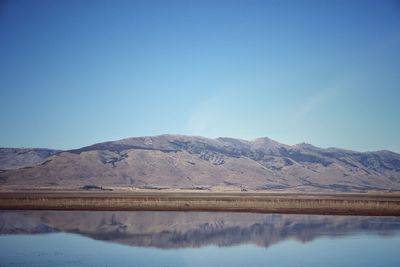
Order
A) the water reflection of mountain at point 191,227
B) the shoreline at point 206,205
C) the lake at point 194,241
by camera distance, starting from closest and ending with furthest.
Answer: the lake at point 194,241 → the water reflection of mountain at point 191,227 → the shoreline at point 206,205

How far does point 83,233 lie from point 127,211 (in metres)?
22.4

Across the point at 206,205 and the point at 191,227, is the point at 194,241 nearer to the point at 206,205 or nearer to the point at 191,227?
the point at 191,227

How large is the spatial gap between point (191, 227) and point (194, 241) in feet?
28.2

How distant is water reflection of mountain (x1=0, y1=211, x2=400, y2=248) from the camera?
3453 centimetres

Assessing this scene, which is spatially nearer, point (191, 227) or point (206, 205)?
point (191, 227)

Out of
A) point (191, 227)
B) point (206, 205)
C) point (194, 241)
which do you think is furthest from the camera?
point (206, 205)

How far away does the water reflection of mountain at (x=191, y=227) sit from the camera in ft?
113

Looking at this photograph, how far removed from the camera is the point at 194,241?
33531mm

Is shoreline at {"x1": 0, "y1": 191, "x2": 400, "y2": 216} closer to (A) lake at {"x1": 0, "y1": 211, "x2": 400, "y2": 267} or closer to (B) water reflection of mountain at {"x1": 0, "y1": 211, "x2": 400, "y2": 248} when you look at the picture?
(B) water reflection of mountain at {"x1": 0, "y1": 211, "x2": 400, "y2": 248}

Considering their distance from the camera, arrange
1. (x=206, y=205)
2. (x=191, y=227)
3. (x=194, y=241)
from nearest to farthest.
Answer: (x=194, y=241) < (x=191, y=227) < (x=206, y=205)

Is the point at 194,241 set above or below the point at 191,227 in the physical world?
above

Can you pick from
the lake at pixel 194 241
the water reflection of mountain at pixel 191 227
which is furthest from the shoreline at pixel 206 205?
the lake at pixel 194 241

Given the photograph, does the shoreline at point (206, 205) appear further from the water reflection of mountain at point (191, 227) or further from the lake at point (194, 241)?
the lake at point (194, 241)

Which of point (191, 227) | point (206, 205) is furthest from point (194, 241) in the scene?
point (206, 205)
